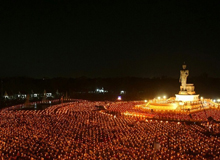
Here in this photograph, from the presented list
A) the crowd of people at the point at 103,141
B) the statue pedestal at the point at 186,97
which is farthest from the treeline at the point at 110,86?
the crowd of people at the point at 103,141

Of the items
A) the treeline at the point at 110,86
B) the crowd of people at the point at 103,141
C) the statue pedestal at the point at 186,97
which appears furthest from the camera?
the treeline at the point at 110,86

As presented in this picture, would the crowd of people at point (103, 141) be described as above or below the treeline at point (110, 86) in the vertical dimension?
below

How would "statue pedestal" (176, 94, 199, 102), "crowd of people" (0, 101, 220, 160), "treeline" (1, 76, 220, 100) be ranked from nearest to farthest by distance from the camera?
1. "crowd of people" (0, 101, 220, 160)
2. "statue pedestal" (176, 94, 199, 102)
3. "treeline" (1, 76, 220, 100)

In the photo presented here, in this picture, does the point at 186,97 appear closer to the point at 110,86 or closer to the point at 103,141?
the point at 103,141

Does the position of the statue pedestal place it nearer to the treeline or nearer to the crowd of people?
the crowd of people

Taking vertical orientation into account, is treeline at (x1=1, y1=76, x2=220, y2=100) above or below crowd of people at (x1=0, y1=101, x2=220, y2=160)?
above

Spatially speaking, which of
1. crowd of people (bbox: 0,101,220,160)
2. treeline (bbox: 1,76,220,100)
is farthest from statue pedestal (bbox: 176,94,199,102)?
treeline (bbox: 1,76,220,100)

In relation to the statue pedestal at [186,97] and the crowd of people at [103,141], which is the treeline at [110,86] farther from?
the crowd of people at [103,141]

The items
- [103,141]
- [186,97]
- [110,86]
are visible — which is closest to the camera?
[103,141]

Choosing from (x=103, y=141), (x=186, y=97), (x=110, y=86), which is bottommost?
(x=103, y=141)

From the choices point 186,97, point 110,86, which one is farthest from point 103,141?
point 110,86
